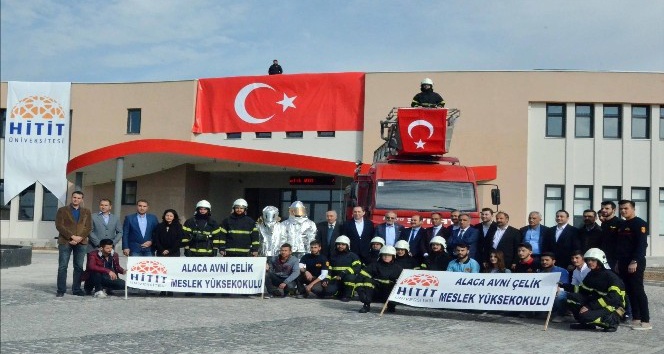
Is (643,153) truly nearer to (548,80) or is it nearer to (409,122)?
(548,80)

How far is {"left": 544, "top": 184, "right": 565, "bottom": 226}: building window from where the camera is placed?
31406 millimetres

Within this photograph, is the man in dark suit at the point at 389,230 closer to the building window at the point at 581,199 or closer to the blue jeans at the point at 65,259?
the blue jeans at the point at 65,259

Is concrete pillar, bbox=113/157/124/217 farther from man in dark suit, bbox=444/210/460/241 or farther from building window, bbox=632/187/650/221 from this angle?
building window, bbox=632/187/650/221

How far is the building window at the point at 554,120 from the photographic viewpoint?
3175cm

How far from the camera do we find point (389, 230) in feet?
45.5

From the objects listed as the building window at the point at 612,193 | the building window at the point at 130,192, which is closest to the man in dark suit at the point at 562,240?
the building window at the point at 612,193

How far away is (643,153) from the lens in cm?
3145

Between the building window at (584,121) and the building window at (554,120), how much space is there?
55 centimetres

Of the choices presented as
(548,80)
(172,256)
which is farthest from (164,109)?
(172,256)

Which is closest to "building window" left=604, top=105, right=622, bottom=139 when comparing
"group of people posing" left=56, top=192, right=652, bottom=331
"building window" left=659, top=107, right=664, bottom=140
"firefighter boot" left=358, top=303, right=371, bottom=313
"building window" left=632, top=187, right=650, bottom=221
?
"building window" left=659, top=107, right=664, bottom=140

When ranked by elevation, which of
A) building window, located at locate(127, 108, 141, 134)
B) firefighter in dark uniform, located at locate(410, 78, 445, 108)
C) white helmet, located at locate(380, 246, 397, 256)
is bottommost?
white helmet, located at locate(380, 246, 397, 256)

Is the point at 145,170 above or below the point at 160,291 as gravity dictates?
above

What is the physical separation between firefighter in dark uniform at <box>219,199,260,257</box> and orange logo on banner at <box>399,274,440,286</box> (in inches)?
120

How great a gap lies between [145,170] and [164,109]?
10.7 ft
